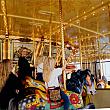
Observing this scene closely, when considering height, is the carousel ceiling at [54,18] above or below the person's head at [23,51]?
above

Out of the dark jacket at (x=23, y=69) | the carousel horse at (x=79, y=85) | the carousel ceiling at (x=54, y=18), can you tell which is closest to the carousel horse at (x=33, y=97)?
the dark jacket at (x=23, y=69)

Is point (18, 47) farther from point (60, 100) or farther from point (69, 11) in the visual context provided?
point (60, 100)

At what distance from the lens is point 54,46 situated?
685 centimetres

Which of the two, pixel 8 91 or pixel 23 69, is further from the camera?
pixel 23 69

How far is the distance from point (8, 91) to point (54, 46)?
4.03m

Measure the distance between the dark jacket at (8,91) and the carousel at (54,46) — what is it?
7cm

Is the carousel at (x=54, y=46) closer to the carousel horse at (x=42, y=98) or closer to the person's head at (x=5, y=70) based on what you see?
the carousel horse at (x=42, y=98)

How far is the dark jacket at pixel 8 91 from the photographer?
290 centimetres

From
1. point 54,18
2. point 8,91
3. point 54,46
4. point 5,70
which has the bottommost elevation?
point 8,91

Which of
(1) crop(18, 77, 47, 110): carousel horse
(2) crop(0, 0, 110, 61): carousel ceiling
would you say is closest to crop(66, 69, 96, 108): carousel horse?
(1) crop(18, 77, 47, 110): carousel horse

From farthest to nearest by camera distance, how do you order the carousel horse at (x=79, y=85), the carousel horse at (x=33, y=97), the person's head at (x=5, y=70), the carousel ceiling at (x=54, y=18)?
the carousel ceiling at (x=54, y=18)
the carousel horse at (x=79, y=85)
the person's head at (x=5, y=70)
the carousel horse at (x=33, y=97)

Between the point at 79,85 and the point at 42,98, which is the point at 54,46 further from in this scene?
the point at 42,98

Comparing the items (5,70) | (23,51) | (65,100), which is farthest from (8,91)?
(23,51)

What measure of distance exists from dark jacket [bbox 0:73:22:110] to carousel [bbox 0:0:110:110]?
74 millimetres
